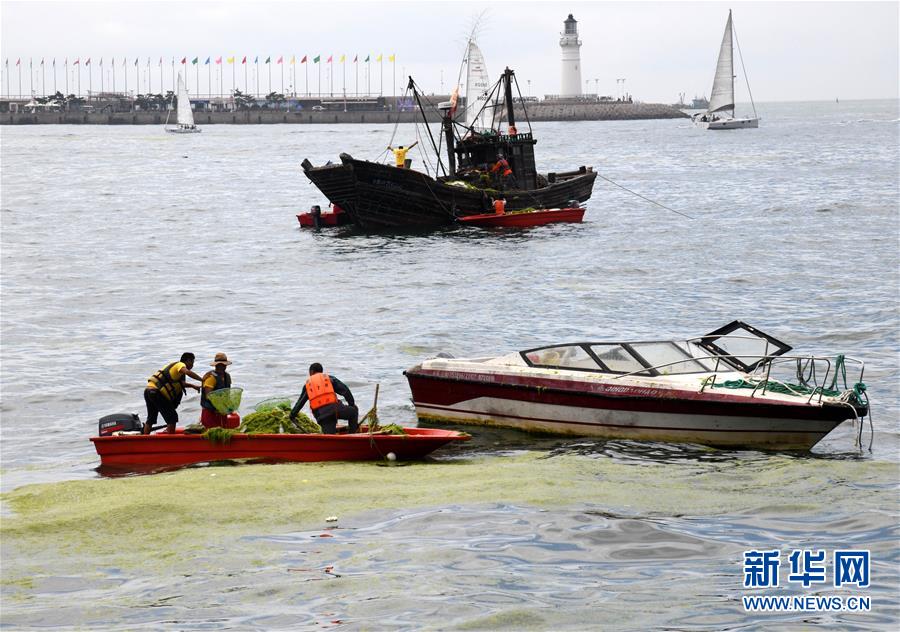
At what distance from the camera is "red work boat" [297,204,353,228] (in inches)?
1962

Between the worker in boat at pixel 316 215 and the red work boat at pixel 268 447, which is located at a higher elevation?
the worker in boat at pixel 316 215

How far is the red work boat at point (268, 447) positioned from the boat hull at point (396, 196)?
28.9m

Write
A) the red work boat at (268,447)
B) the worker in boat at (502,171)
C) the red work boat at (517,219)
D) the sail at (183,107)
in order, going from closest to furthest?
the red work boat at (268,447), the red work boat at (517,219), the worker in boat at (502,171), the sail at (183,107)

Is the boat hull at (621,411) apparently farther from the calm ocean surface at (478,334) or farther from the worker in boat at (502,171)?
the worker in boat at (502,171)

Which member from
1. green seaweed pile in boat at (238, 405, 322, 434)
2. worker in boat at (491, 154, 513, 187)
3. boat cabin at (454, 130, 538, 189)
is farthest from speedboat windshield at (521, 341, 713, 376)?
boat cabin at (454, 130, 538, 189)

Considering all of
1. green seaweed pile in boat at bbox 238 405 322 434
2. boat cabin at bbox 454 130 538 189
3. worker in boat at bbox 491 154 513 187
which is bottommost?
green seaweed pile in boat at bbox 238 405 322 434

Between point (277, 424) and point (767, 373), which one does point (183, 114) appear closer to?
point (277, 424)

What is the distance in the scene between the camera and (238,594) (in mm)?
11117

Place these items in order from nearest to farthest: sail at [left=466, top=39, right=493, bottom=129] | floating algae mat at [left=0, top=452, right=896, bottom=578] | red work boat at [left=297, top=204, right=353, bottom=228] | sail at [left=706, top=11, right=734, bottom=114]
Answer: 1. floating algae mat at [left=0, top=452, right=896, bottom=578]
2. red work boat at [left=297, top=204, right=353, bottom=228]
3. sail at [left=466, top=39, right=493, bottom=129]
4. sail at [left=706, top=11, right=734, bottom=114]

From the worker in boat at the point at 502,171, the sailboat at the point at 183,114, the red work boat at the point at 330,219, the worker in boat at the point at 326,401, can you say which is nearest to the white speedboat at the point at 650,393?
the worker in boat at the point at 326,401

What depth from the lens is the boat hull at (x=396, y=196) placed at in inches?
1783

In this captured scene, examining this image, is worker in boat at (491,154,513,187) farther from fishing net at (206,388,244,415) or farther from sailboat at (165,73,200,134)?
sailboat at (165,73,200,134)

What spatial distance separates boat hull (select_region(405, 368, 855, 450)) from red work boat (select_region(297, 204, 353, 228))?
1217 inches

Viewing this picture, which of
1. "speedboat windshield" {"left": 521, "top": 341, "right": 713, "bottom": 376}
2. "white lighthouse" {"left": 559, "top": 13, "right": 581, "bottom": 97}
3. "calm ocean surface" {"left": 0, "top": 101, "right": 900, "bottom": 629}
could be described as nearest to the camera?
"calm ocean surface" {"left": 0, "top": 101, "right": 900, "bottom": 629}
